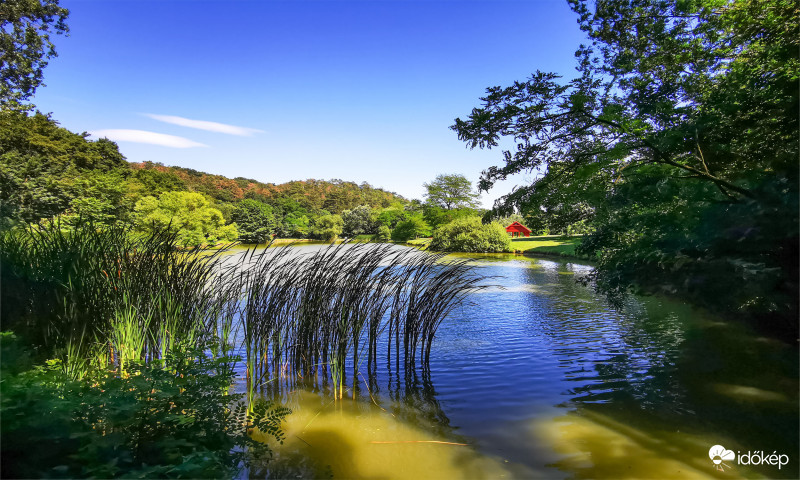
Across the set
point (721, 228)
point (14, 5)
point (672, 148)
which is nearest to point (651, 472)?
point (721, 228)

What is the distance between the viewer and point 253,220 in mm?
37562

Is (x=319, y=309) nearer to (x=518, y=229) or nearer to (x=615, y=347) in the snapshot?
(x=615, y=347)

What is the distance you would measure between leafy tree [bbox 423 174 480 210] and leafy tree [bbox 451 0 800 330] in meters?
41.1

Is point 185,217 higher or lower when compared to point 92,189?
lower

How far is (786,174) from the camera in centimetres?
346

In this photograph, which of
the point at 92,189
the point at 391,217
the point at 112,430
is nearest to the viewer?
the point at 112,430

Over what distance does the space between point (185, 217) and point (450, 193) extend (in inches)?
1266

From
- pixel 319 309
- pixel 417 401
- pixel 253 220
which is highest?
pixel 253 220

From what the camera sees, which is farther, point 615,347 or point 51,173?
point 51,173

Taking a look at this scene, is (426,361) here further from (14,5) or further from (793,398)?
(14,5)

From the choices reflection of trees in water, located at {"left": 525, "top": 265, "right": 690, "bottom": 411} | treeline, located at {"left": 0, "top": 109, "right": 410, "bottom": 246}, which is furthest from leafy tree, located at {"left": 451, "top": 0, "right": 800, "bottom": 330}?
treeline, located at {"left": 0, "top": 109, "right": 410, "bottom": 246}

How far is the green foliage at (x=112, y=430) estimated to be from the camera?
5.86ft

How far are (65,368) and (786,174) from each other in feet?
22.6

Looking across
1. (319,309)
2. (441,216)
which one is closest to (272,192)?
(441,216)
